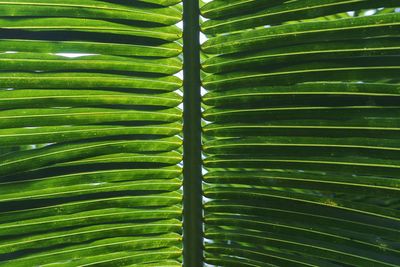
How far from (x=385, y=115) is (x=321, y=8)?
23cm

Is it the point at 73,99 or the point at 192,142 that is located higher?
the point at 73,99

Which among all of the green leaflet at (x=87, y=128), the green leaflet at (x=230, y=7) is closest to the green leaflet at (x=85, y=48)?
the green leaflet at (x=87, y=128)

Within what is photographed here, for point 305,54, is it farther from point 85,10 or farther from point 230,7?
point 85,10

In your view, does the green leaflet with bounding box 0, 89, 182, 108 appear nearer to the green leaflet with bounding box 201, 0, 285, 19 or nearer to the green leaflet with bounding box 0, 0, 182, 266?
the green leaflet with bounding box 0, 0, 182, 266

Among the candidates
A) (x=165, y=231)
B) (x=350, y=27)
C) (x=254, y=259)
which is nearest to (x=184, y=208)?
(x=165, y=231)

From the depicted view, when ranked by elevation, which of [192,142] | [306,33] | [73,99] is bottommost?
[192,142]

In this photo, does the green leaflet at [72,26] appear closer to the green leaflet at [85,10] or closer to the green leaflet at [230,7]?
the green leaflet at [85,10]

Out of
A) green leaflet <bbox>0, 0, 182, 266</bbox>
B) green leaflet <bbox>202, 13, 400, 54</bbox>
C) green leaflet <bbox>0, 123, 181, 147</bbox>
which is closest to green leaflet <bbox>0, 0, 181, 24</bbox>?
green leaflet <bbox>0, 0, 182, 266</bbox>

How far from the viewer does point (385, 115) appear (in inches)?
33.5

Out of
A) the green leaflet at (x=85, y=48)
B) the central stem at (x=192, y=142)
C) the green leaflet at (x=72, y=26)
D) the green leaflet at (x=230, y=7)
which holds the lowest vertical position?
the central stem at (x=192, y=142)

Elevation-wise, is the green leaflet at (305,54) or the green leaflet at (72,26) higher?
the green leaflet at (72,26)

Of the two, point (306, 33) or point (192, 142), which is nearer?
point (306, 33)

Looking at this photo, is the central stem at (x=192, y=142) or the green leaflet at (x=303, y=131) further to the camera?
the central stem at (x=192, y=142)

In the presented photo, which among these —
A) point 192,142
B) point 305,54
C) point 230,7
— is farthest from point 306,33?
point 192,142
